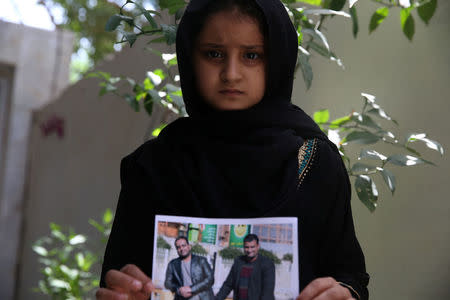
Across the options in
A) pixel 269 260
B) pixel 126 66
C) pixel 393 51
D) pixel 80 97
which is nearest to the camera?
pixel 269 260

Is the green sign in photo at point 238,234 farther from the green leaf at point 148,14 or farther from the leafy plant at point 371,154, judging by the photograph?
the green leaf at point 148,14

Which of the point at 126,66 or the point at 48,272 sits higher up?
the point at 126,66

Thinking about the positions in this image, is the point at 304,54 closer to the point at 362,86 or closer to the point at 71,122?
the point at 362,86

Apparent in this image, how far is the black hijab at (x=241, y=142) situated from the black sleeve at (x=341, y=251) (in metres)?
0.09

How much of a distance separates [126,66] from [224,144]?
2661 mm

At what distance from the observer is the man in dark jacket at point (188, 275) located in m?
0.89

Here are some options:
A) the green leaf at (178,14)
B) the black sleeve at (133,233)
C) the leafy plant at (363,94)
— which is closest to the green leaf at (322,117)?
the leafy plant at (363,94)

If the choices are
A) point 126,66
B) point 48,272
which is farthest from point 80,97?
point 48,272

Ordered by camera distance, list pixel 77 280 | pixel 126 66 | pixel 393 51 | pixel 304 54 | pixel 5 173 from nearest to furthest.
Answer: pixel 304 54
pixel 393 51
pixel 77 280
pixel 126 66
pixel 5 173

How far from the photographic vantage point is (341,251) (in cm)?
99

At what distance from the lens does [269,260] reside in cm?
90

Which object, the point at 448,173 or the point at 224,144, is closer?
the point at 224,144

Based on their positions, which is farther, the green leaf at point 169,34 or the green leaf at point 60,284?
the green leaf at point 60,284

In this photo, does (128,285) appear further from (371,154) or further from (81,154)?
(81,154)
